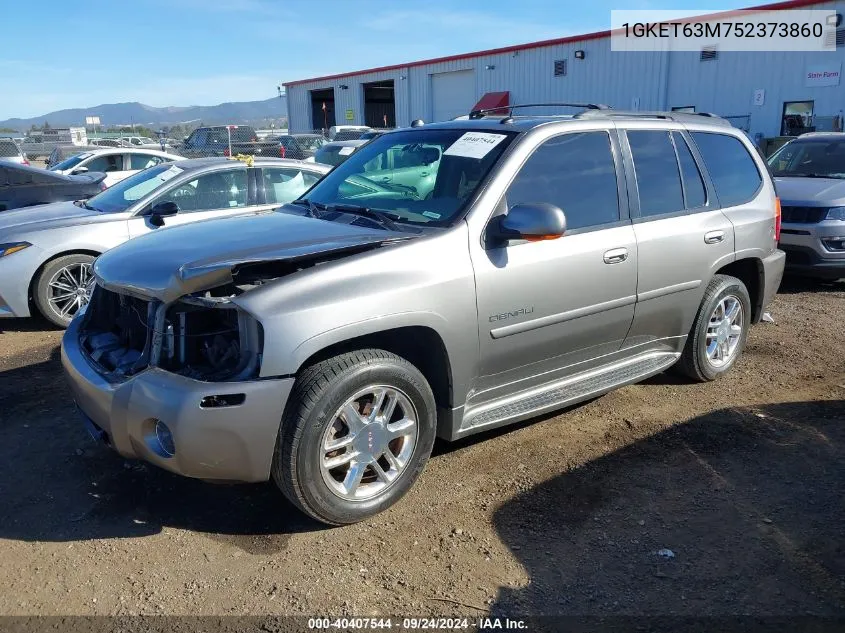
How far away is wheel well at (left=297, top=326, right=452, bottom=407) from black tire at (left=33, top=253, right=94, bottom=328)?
4.30m

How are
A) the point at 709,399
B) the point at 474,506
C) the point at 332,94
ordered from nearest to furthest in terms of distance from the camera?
the point at 474,506 → the point at 709,399 → the point at 332,94

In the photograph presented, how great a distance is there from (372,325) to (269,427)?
2.03ft

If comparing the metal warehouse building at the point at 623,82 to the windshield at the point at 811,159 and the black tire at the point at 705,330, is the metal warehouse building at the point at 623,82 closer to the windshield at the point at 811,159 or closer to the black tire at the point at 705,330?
the windshield at the point at 811,159

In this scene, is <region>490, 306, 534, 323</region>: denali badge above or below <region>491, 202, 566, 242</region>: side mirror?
below

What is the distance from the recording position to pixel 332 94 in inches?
1564

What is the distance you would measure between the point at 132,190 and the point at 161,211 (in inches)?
46.4

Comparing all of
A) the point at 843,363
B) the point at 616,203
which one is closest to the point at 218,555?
the point at 616,203

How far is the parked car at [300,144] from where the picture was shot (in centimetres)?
2069

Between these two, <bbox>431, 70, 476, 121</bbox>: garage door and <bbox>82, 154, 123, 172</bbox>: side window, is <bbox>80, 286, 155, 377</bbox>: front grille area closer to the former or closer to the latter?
<bbox>82, 154, 123, 172</bbox>: side window

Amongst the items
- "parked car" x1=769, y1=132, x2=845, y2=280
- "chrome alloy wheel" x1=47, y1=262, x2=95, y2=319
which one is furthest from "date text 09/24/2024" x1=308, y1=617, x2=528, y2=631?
"parked car" x1=769, y1=132, x2=845, y2=280

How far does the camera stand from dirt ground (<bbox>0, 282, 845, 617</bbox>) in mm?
2811

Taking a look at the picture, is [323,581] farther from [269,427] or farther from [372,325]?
[372,325]

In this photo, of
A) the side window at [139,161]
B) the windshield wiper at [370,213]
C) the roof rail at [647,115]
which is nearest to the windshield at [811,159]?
the roof rail at [647,115]

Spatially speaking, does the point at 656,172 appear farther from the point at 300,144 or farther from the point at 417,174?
the point at 300,144
